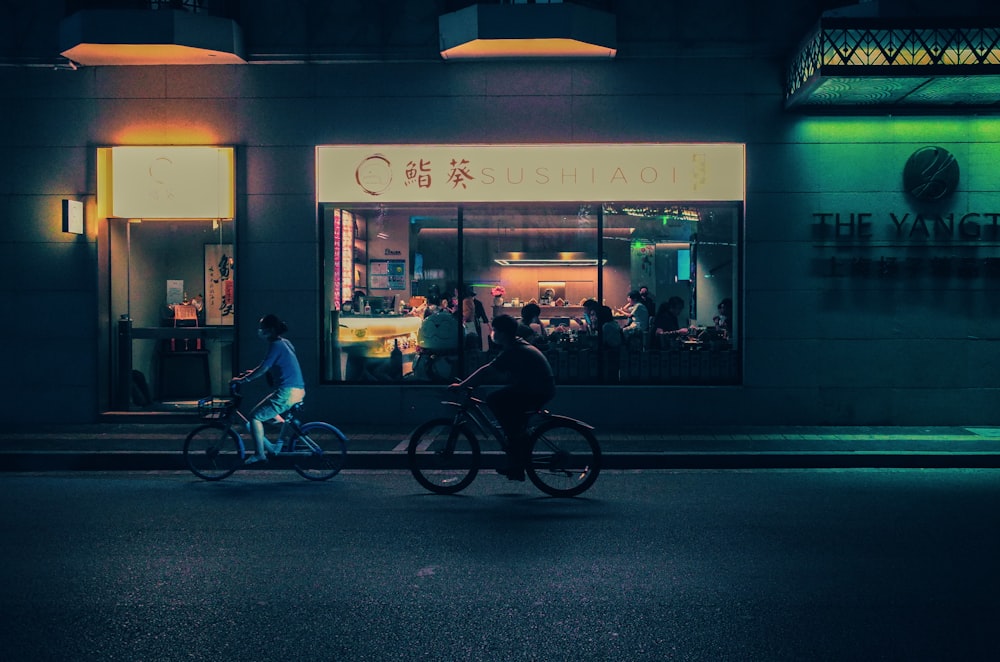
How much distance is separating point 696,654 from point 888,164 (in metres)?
10.4

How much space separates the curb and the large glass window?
308 centimetres

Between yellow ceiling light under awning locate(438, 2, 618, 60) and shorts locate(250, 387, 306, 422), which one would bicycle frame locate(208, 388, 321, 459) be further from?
yellow ceiling light under awning locate(438, 2, 618, 60)

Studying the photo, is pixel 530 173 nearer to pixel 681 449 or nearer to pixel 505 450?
pixel 681 449

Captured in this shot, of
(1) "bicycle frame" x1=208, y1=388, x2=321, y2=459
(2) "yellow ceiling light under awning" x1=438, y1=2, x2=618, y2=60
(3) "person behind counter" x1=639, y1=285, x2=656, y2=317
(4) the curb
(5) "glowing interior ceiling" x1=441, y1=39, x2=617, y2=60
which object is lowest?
(4) the curb

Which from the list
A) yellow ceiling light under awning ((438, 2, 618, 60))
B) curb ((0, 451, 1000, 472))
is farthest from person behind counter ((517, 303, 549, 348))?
yellow ceiling light under awning ((438, 2, 618, 60))

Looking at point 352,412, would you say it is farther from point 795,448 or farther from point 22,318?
point 795,448

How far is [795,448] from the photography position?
419 inches

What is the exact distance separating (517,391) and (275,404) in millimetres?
2717

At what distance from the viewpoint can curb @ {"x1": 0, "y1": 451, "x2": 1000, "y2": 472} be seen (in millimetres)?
10094

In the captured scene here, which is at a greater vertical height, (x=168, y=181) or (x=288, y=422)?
(x=168, y=181)

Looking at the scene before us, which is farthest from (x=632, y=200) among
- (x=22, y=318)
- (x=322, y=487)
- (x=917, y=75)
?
(x=22, y=318)

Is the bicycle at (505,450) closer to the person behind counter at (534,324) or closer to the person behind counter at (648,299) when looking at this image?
the person behind counter at (534,324)

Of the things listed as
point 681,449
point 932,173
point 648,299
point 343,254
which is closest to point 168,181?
point 343,254

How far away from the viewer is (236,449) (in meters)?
9.55
